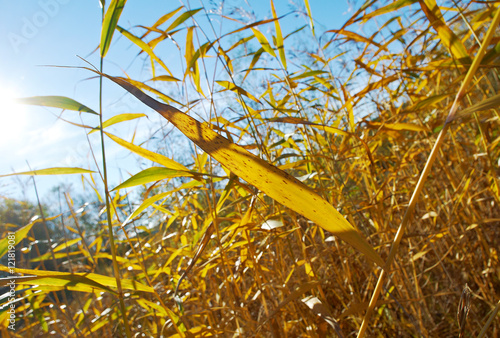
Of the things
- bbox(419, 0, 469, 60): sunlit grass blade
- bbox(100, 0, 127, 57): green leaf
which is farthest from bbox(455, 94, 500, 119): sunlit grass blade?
bbox(100, 0, 127, 57): green leaf

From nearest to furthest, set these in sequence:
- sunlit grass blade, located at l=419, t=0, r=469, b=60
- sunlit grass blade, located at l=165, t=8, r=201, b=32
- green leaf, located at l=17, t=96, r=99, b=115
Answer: green leaf, located at l=17, t=96, r=99, b=115
sunlit grass blade, located at l=419, t=0, r=469, b=60
sunlit grass blade, located at l=165, t=8, r=201, b=32

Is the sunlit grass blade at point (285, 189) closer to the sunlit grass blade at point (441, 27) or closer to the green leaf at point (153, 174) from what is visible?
the green leaf at point (153, 174)

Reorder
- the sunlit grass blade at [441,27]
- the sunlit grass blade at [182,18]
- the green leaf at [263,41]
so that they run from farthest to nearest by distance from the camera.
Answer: the green leaf at [263,41] → the sunlit grass blade at [182,18] → the sunlit grass blade at [441,27]

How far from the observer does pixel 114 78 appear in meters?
0.46

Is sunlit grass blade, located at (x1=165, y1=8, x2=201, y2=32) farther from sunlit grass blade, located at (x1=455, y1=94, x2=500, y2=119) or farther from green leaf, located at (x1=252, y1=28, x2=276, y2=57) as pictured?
sunlit grass blade, located at (x1=455, y1=94, x2=500, y2=119)

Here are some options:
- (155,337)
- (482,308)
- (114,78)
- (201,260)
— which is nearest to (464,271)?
(482,308)

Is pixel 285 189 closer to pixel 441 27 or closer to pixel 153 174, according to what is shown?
pixel 153 174

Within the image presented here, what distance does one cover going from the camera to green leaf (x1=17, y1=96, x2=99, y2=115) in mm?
515

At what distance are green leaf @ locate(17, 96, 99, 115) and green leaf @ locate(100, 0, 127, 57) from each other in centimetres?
10

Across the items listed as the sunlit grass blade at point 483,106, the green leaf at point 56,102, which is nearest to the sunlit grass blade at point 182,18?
the green leaf at point 56,102

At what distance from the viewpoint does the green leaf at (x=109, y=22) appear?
567 mm

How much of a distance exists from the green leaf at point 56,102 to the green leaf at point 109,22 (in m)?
0.10

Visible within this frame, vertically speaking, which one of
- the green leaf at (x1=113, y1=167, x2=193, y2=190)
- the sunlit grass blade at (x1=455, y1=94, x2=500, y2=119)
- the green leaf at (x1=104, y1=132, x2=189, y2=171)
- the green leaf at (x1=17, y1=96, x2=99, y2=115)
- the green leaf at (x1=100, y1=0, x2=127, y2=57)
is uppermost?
the green leaf at (x1=100, y1=0, x2=127, y2=57)

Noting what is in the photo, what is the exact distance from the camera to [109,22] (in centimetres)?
58
